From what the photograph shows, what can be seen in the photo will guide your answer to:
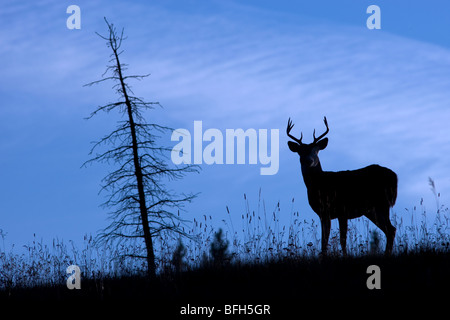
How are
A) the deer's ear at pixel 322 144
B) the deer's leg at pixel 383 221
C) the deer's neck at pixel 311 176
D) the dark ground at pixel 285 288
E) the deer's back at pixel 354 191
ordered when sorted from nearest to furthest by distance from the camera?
the dark ground at pixel 285 288 → the deer's leg at pixel 383 221 → the deer's back at pixel 354 191 → the deer's neck at pixel 311 176 → the deer's ear at pixel 322 144

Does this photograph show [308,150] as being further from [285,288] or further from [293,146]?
[285,288]

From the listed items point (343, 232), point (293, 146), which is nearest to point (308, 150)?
point (293, 146)

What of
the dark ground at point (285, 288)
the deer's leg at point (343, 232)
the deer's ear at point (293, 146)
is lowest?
the dark ground at point (285, 288)

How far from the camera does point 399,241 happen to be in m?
12.0

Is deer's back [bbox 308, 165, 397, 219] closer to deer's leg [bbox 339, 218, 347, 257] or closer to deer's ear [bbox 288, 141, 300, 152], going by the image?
deer's leg [bbox 339, 218, 347, 257]

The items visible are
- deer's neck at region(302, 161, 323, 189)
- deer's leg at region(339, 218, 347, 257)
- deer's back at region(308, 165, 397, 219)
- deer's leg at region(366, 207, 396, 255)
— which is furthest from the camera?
deer's neck at region(302, 161, 323, 189)

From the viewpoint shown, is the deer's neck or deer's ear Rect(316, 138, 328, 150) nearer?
the deer's neck

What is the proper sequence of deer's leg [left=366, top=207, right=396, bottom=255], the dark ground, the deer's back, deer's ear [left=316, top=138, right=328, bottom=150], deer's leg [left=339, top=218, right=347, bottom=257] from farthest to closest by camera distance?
deer's ear [left=316, top=138, right=328, bottom=150] < the deer's back < deer's leg [left=366, top=207, right=396, bottom=255] < deer's leg [left=339, top=218, right=347, bottom=257] < the dark ground

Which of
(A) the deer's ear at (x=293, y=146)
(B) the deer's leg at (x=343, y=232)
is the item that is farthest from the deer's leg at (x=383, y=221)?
(A) the deer's ear at (x=293, y=146)

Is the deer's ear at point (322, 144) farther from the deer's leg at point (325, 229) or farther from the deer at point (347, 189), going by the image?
the deer's leg at point (325, 229)

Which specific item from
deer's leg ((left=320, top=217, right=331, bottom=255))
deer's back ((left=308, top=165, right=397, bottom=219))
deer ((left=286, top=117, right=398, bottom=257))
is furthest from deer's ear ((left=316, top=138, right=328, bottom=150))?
deer's leg ((left=320, top=217, right=331, bottom=255))

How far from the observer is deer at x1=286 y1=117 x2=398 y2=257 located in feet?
48.4

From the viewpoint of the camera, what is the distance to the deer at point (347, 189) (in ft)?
48.4

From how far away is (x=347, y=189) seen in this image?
15.2 meters
